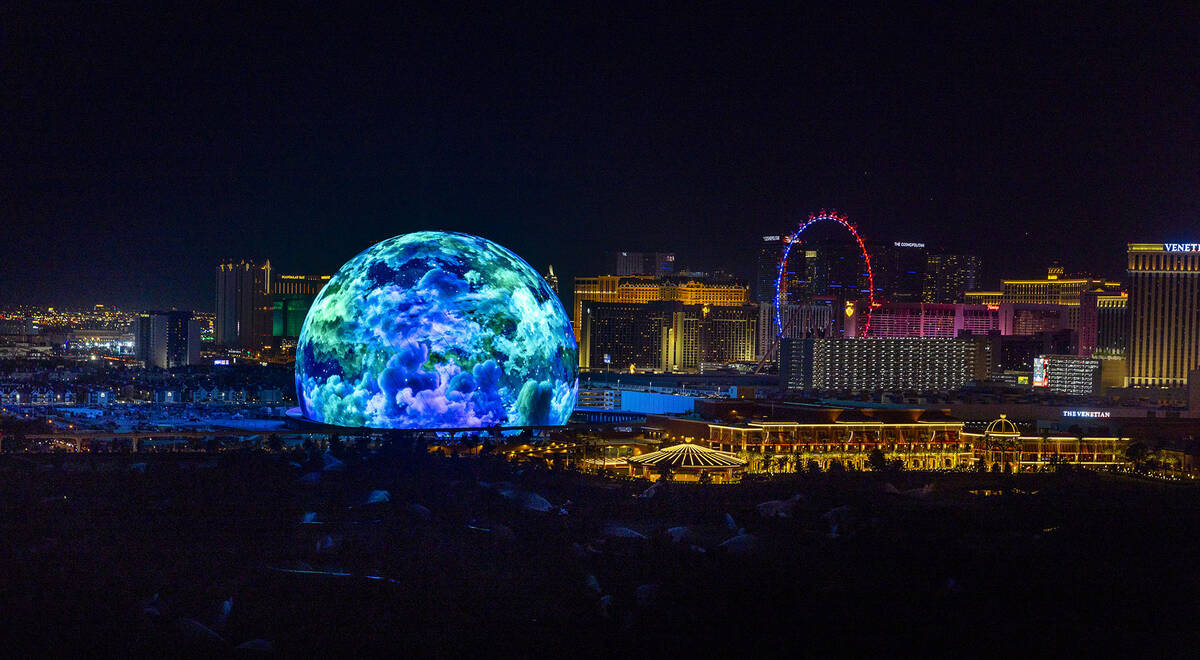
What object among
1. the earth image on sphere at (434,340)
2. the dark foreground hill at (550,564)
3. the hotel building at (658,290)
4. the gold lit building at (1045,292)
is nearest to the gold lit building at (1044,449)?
the dark foreground hill at (550,564)

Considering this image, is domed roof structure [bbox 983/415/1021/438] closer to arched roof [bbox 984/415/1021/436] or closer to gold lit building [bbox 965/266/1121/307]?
arched roof [bbox 984/415/1021/436]

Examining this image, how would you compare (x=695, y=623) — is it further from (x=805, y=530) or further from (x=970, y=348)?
(x=970, y=348)

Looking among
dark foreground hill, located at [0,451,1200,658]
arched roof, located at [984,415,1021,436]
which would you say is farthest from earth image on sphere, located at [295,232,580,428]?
arched roof, located at [984,415,1021,436]

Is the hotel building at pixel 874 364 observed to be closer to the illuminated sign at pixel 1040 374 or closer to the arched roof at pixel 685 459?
the illuminated sign at pixel 1040 374

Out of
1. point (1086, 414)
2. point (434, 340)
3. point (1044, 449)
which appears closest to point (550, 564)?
point (434, 340)

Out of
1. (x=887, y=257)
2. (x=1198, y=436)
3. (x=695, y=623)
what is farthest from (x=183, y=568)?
(x=887, y=257)

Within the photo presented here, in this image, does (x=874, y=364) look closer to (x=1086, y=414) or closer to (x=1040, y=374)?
(x=1040, y=374)

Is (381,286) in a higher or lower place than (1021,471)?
higher

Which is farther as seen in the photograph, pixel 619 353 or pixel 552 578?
pixel 619 353
